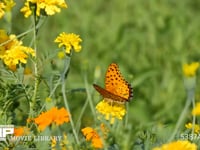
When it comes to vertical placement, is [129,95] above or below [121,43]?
below

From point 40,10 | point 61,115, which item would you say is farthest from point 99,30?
point 61,115

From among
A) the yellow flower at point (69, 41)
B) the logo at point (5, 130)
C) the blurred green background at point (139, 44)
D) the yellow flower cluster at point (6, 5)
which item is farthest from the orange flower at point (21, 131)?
the blurred green background at point (139, 44)

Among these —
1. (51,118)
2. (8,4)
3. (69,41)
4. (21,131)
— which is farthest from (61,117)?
(8,4)

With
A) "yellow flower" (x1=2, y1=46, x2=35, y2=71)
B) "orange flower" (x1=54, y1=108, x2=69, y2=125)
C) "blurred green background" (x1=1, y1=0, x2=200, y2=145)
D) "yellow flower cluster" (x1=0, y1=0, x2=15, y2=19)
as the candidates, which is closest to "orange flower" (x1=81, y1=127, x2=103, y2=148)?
"orange flower" (x1=54, y1=108, x2=69, y2=125)

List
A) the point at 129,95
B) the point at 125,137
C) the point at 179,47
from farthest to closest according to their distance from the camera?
the point at 179,47 → the point at 129,95 → the point at 125,137

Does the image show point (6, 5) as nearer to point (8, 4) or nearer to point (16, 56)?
point (8, 4)

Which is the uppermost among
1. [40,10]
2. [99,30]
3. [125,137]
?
[99,30]

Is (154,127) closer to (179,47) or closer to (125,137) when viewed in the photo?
(125,137)

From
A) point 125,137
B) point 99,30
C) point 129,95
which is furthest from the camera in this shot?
point 99,30

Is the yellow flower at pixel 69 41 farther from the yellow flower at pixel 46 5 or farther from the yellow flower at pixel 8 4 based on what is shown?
the yellow flower at pixel 8 4
